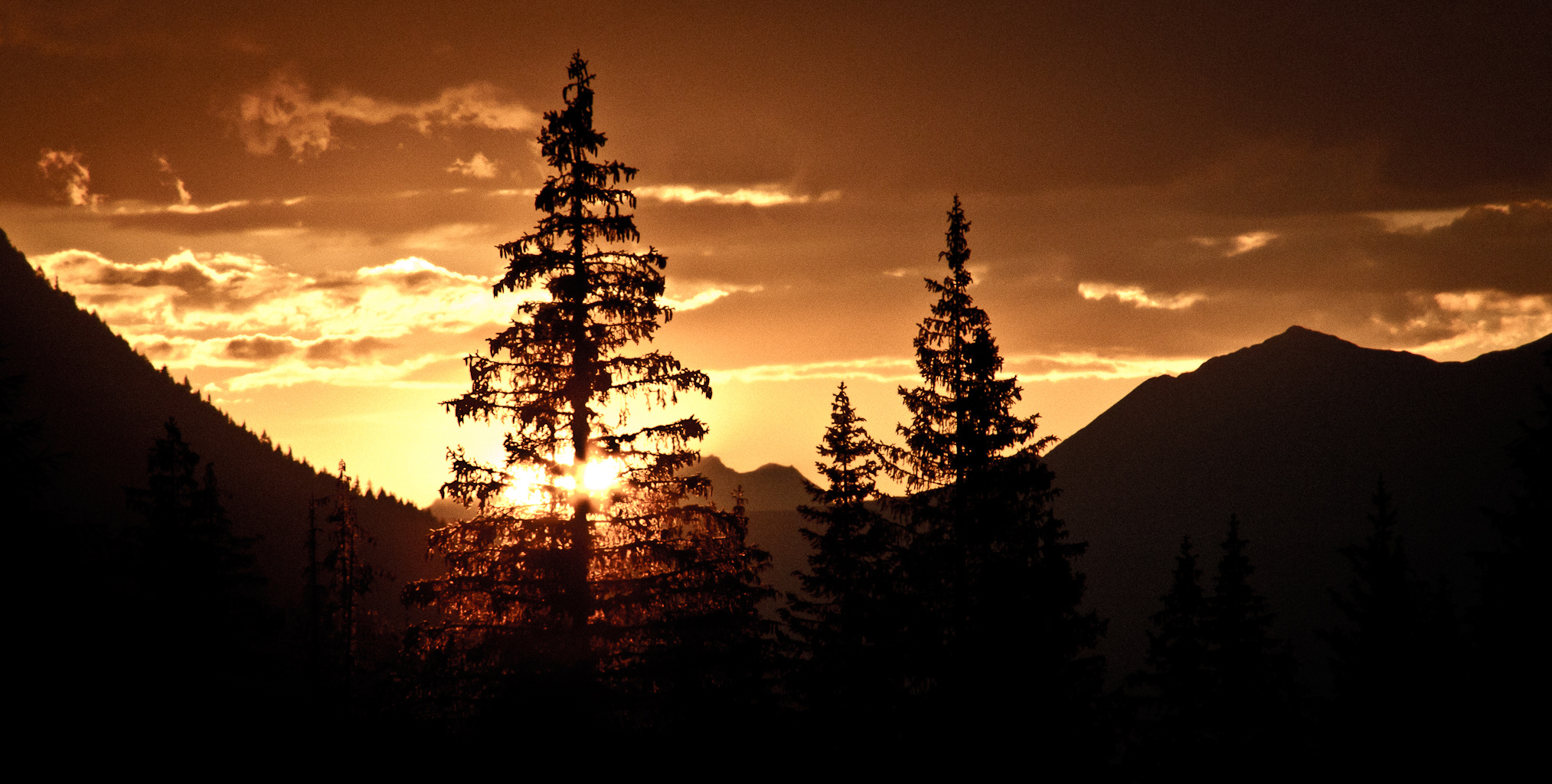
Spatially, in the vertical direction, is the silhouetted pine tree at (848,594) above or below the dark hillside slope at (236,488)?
below

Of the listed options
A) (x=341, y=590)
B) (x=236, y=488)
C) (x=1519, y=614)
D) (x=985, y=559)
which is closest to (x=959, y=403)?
(x=985, y=559)

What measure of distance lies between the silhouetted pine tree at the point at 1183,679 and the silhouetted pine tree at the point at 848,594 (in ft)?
27.5

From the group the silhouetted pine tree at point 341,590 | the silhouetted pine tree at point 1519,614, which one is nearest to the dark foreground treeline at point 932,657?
the silhouetted pine tree at point 1519,614

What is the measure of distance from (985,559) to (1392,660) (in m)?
13.4

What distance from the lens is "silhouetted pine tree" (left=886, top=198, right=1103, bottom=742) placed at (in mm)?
19938

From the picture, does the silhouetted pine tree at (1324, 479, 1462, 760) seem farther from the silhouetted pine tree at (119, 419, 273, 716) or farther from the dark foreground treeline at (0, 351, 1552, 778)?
the silhouetted pine tree at (119, 419, 273, 716)

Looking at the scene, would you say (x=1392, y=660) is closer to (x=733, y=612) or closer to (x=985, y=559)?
(x=985, y=559)

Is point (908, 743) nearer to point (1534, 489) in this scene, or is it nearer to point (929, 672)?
point (929, 672)

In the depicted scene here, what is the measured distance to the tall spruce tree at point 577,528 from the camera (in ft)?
53.4

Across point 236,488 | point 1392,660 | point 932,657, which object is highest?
point 236,488

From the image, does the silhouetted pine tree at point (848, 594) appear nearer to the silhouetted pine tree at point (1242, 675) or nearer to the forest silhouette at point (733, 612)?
the forest silhouette at point (733, 612)

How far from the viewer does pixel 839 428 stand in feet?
88.3

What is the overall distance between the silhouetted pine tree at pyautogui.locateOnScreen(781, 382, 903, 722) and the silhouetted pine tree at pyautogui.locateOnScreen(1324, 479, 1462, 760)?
486 inches

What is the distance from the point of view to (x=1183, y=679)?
93.0ft
